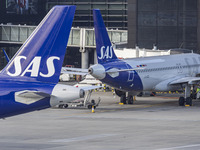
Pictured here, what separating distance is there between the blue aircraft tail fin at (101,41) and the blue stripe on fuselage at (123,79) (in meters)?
0.89

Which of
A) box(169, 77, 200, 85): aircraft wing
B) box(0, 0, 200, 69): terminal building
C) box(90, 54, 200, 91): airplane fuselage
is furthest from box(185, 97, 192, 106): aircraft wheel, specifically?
box(0, 0, 200, 69): terminal building

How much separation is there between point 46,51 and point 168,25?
74.8m

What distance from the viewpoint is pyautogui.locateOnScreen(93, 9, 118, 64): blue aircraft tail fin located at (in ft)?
179

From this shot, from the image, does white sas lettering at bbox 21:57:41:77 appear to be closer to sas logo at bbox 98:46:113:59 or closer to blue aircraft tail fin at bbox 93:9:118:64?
blue aircraft tail fin at bbox 93:9:118:64

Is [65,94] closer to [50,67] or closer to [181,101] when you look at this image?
[50,67]

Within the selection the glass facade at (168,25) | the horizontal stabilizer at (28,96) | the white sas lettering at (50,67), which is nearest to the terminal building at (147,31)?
the glass facade at (168,25)

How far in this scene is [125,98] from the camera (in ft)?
199

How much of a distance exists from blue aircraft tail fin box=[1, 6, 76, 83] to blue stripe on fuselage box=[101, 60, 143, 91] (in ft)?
94.1

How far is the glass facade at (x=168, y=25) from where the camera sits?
96.4 m

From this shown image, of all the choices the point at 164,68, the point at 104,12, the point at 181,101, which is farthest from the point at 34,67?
the point at 104,12

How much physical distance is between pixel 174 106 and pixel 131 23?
4060 centimetres

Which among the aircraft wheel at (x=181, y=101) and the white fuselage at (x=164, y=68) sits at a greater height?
the white fuselage at (x=164, y=68)

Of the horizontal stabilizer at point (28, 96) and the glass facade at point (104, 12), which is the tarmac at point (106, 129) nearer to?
the horizontal stabilizer at point (28, 96)

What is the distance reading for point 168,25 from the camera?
97.4 metres
